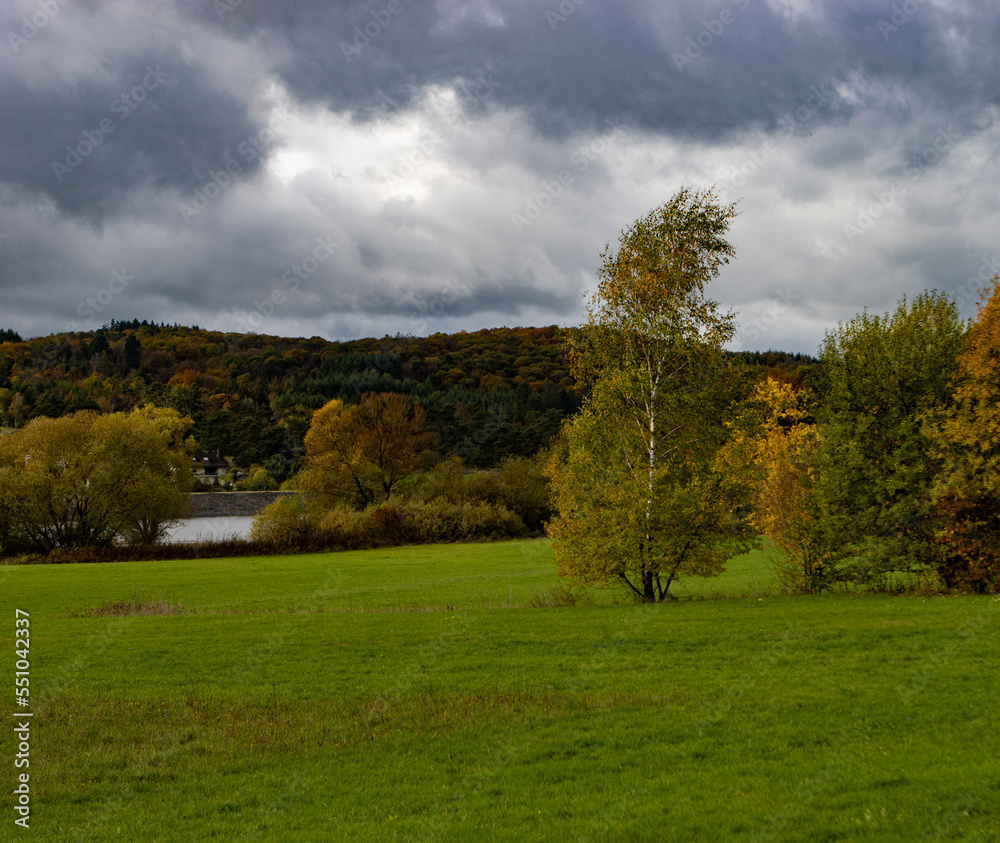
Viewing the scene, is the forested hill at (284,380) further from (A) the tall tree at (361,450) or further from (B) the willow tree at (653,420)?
(B) the willow tree at (653,420)

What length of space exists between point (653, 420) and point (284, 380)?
114317 mm

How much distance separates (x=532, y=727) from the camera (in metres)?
10.7

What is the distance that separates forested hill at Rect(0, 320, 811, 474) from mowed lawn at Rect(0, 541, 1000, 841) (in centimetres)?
6529

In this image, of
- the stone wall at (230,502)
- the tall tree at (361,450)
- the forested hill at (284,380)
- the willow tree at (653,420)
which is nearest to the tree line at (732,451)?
the willow tree at (653,420)

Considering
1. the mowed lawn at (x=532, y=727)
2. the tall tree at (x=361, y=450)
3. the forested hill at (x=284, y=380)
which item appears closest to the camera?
the mowed lawn at (x=532, y=727)

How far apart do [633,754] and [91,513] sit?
57052mm

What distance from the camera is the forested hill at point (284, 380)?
95.4 m

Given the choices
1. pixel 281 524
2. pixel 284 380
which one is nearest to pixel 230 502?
pixel 281 524

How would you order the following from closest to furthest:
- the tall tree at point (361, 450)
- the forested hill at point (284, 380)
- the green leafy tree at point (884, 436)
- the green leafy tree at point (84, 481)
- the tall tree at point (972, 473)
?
1. the tall tree at point (972, 473)
2. the green leafy tree at point (884, 436)
3. the green leafy tree at point (84, 481)
4. the tall tree at point (361, 450)
5. the forested hill at point (284, 380)

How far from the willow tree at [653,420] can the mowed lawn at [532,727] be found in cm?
230

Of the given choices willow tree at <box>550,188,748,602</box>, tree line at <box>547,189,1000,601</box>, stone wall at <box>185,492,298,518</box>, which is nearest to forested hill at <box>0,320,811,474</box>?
stone wall at <box>185,492,298,518</box>

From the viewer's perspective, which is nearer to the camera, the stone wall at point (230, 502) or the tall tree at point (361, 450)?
the tall tree at point (361, 450)

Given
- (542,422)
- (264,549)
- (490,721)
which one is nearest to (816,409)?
(490,721)

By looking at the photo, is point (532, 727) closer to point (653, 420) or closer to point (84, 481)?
point (653, 420)
